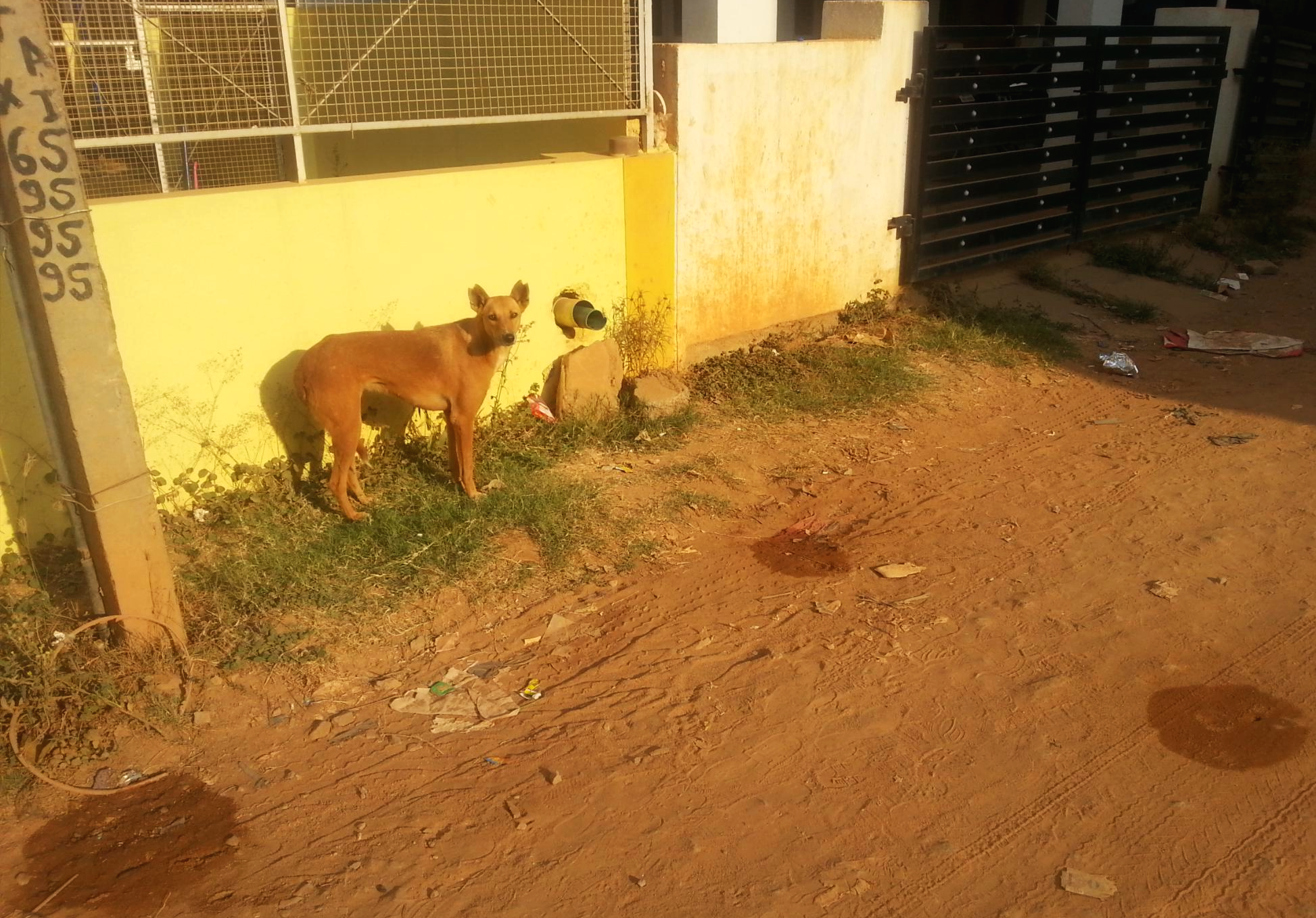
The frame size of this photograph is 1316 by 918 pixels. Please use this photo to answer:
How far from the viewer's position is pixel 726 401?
7102 mm

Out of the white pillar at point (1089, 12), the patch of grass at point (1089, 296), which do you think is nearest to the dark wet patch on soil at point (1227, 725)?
the patch of grass at point (1089, 296)

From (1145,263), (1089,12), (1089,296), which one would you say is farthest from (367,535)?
(1089,12)

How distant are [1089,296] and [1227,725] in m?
6.44

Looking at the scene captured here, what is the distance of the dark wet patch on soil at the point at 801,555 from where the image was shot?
5.04 metres

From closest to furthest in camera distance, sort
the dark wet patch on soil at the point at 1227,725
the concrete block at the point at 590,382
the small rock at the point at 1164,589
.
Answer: the dark wet patch on soil at the point at 1227,725
the small rock at the point at 1164,589
the concrete block at the point at 590,382

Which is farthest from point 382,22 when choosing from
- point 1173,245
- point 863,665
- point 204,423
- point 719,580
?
point 1173,245

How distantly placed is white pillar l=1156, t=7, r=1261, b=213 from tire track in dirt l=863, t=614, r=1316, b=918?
9.68 metres

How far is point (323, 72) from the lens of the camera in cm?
662

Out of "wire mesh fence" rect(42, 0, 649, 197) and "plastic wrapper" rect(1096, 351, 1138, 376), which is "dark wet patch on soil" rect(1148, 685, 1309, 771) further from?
"wire mesh fence" rect(42, 0, 649, 197)

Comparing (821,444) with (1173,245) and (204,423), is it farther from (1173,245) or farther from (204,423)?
(1173,245)

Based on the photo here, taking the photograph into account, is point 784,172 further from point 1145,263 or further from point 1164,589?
point 1145,263

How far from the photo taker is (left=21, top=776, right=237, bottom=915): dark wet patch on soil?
3.18 m

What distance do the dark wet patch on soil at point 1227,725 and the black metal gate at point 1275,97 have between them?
10053 millimetres

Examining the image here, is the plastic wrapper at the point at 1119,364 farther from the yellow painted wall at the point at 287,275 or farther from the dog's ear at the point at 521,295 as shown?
the dog's ear at the point at 521,295
